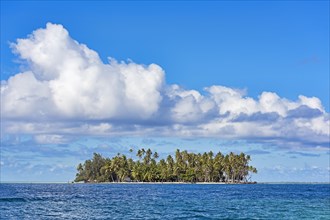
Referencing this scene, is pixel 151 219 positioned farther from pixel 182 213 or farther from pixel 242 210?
pixel 242 210

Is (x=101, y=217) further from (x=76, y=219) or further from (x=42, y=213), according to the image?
(x=42, y=213)

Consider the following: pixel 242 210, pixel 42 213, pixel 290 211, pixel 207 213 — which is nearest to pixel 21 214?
pixel 42 213

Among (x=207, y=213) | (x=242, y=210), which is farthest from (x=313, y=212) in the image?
(x=207, y=213)

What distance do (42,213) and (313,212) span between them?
39787 mm

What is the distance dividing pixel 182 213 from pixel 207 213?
3629 millimetres

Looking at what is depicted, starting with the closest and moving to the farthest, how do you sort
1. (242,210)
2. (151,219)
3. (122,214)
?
(151,219)
(122,214)
(242,210)

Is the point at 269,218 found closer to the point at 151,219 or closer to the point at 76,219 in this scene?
the point at 151,219

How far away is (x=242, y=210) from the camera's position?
8075 centimetres

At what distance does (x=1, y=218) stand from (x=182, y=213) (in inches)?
Answer: 977

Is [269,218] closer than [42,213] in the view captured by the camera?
Yes

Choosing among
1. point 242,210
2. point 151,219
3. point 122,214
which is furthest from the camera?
point 242,210

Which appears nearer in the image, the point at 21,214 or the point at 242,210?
the point at 21,214

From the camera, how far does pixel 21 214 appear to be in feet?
244

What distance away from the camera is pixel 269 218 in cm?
6681
